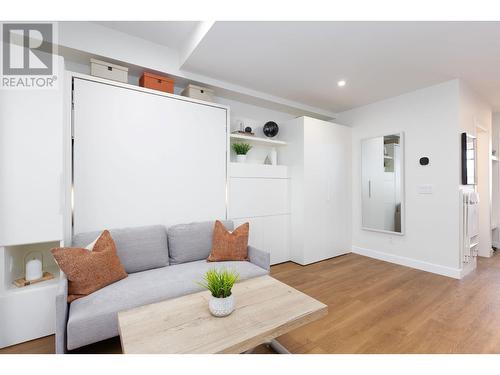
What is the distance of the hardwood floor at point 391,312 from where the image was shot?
66.9 inches

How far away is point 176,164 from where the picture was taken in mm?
2641

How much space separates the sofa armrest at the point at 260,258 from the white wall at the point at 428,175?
2.36 metres

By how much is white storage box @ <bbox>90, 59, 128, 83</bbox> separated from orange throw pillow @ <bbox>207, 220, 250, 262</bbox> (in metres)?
1.81

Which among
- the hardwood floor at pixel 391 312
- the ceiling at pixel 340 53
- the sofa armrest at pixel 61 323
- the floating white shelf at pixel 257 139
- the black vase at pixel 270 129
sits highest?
the ceiling at pixel 340 53

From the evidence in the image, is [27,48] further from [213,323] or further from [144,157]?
[213,323]

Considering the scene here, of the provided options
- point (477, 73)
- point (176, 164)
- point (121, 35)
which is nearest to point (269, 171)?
point (176, 164)

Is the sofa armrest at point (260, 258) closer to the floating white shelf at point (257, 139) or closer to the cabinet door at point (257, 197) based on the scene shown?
the cabinet door at point (257, 197)

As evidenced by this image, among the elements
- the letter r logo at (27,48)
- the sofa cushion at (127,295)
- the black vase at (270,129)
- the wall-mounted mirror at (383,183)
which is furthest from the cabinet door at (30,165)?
the wall-mounted mirror at (383,183)

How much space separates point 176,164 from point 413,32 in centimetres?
256

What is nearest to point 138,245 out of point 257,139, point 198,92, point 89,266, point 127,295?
point 89,266

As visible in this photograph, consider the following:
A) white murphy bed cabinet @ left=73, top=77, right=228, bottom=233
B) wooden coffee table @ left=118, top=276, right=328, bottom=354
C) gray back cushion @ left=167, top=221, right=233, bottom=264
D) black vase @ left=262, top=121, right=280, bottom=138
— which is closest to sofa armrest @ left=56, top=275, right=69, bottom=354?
wooden coffee table @ left=118, top=276, right=328, bottom=354

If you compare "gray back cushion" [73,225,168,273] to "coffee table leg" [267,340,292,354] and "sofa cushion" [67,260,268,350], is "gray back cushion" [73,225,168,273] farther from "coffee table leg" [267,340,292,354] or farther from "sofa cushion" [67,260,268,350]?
"coffee table leg" [267,340,292,354]

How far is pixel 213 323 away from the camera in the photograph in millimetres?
1289
